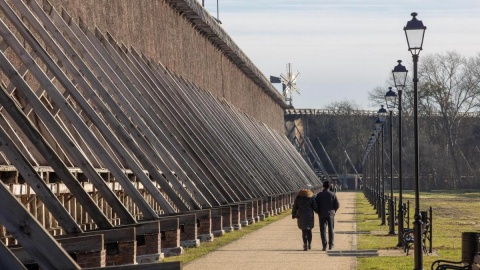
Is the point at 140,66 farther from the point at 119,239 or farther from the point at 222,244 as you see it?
the point at 119,239

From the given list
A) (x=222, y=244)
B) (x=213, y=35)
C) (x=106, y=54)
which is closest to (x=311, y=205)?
(x=222, y=244)

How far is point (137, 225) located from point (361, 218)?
30228mm

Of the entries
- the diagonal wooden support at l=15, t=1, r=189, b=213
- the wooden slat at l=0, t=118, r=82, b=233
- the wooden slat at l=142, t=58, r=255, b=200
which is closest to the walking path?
the diagonal wooden support at l=15, t=1, r=189, b=213

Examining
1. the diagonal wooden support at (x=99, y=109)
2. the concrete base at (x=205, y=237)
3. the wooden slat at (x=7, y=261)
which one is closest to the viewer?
the wooden slat at (x=7, y=261)

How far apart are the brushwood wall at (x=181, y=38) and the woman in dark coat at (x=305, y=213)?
6445 mm

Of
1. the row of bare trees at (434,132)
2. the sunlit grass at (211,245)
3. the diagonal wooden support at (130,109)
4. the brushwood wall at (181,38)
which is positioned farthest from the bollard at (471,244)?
the row of bare trees at (434,132)

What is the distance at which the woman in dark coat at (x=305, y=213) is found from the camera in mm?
28719

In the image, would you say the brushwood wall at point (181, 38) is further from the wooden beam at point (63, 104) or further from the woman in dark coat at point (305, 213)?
the wooden beam at point (63, 104)

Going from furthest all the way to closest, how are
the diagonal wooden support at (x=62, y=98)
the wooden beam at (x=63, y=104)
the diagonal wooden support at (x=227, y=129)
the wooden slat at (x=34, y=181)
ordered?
the diagonal wooden support at (x=227, y=129), the diagonal wooden support at (x=62, y=98), the wooden beam at (x=63, y=104), the wooden slat at (x=34, y=181)

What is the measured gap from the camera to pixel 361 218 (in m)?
50.2

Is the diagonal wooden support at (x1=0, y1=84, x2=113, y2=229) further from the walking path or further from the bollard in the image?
the bollard

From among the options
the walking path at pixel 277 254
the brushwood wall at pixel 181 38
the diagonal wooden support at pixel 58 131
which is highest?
the brushwood wall at pixel 181 38

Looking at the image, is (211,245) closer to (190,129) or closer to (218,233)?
(218,233)

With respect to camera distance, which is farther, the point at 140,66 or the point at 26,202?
the point at 140,66
